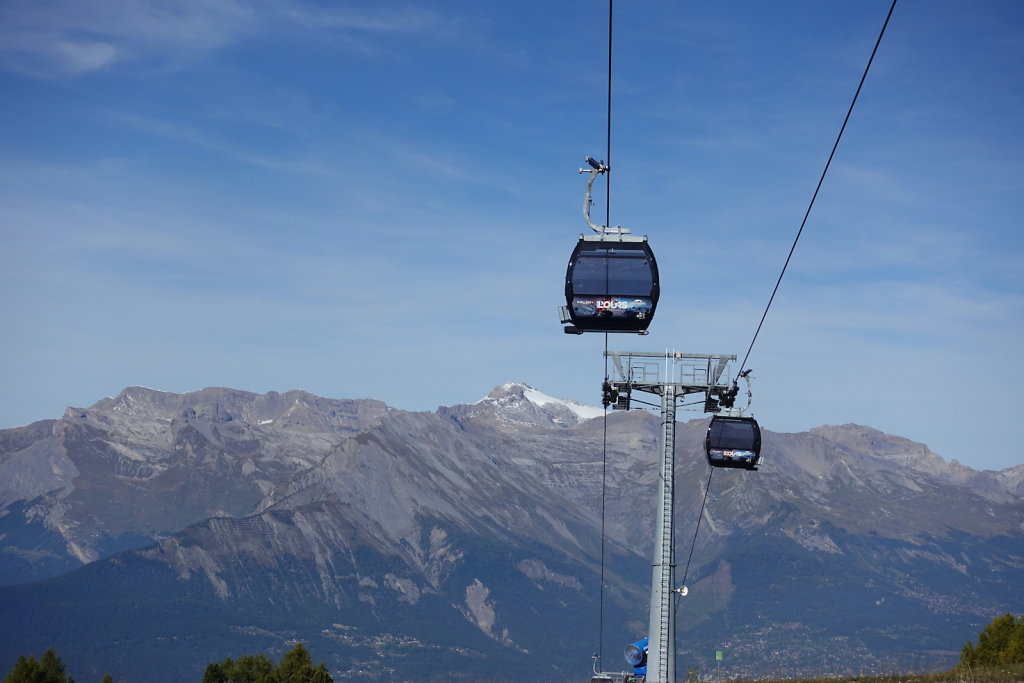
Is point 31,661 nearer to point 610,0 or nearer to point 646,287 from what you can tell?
point 646,287

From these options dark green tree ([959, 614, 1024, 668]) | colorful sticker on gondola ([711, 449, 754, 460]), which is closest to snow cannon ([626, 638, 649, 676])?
colorful sticker on gondola ([711, 449, 754, 460])

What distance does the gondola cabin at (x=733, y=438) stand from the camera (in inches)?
2881

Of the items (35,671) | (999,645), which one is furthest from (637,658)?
(35,671)

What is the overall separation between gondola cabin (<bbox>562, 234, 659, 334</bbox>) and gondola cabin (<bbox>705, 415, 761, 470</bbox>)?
66.8 feet

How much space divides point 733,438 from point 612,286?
22.0 m

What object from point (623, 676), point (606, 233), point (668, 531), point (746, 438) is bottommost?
point (623, 676)

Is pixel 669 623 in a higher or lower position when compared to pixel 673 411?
lower

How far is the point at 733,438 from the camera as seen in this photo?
73.2 m

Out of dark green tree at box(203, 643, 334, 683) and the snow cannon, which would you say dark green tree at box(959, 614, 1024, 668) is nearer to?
the snow cannon

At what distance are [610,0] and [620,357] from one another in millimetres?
32592

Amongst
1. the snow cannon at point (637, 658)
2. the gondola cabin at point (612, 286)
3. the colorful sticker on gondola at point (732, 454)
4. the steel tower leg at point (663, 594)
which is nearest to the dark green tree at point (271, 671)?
the snow cannon at point (637, 658)

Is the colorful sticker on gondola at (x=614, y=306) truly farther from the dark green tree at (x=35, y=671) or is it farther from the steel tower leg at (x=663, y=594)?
the dark green tree at (x=35, y=671)

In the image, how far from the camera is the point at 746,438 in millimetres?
73312

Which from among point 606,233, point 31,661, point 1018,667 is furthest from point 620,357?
point 31,661
